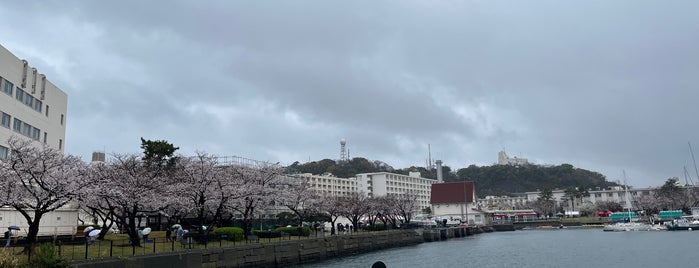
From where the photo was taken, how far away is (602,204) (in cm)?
14988

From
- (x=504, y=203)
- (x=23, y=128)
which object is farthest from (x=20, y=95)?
(x=504, y=203)

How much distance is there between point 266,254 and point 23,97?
26.8m

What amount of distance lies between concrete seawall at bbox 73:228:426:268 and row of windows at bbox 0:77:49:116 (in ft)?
79.0

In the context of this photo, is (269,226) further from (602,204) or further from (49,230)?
(602,204)

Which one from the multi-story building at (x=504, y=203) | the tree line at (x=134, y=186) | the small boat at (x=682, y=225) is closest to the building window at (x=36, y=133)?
the tree line at (x=134, y=186)

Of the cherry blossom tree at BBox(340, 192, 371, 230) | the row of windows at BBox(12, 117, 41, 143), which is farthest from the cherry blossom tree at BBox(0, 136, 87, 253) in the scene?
the cherry blossom tree at BBox(340, 192, 371, 230)

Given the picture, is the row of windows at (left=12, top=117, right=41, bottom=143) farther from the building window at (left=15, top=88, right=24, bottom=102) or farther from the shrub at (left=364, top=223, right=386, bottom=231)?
the shrub at (left=364, top=223, right=386, bottom=231)

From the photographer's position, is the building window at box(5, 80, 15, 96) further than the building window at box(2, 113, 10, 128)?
Yes

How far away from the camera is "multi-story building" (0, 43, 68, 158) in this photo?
131 feet

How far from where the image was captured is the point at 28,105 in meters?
44.4

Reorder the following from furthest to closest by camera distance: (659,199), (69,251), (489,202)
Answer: (489,202) < (659,199) < (69,251)

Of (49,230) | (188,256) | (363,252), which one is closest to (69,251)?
(188,256)

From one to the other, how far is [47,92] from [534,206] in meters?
146

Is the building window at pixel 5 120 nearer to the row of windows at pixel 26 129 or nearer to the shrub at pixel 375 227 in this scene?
the row of windows at pixel 26 129
